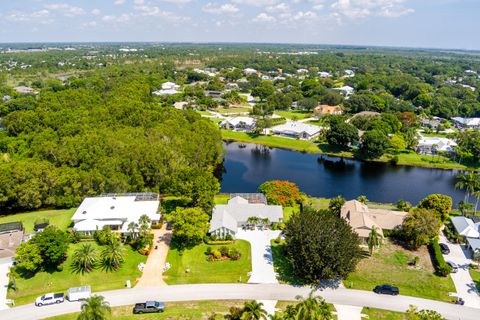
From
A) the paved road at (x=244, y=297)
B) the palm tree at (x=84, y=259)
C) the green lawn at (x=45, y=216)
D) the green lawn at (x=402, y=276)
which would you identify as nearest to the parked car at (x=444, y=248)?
the green lawn at (x=402, y=276)

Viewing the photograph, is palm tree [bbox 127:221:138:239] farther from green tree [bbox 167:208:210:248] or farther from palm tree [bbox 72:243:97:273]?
palm tree [bbox 72:243:97:273]

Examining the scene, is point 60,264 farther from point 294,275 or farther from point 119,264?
point 294,275

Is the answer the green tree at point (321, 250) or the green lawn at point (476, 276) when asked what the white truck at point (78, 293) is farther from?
the green lawn at point (476, 276)

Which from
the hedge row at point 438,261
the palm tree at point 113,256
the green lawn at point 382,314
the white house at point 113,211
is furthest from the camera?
the white house at point 113,211

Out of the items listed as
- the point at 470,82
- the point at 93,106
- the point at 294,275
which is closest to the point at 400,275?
the point at 294,275

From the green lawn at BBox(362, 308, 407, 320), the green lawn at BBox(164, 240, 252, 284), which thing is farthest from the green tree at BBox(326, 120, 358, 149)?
the green lawn at BBox(362, 308, 407, 320)

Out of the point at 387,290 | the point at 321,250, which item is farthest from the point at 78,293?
the point at 387,290
